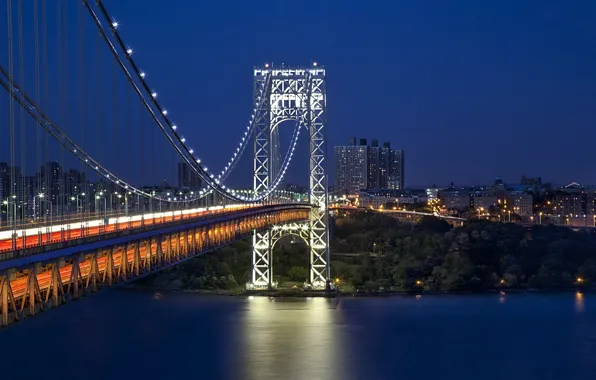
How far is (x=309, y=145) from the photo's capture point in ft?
94.8

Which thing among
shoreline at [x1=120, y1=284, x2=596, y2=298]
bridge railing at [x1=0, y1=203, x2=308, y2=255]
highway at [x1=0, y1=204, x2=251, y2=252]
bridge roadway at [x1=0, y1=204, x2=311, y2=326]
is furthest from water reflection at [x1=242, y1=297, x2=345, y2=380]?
highway at [x1=0, y1=204, x2=251, y2=252]

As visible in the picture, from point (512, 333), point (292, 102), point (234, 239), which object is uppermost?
point (292, 102)

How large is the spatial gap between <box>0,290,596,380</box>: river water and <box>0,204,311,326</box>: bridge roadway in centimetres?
228

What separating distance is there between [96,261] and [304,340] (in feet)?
31.4

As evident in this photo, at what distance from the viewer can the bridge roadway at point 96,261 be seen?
8.98 metres

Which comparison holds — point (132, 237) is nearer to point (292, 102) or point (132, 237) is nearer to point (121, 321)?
point (121, 321)

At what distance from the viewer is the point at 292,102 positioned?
29.9 meters

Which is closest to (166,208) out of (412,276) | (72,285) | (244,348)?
(244,348)

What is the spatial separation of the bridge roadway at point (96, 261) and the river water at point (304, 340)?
228 centimetres

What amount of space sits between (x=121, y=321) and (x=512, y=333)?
8.68 meters

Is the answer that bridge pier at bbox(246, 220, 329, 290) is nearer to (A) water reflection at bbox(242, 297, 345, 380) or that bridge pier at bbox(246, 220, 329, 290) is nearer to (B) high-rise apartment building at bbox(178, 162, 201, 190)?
(A) water reflection at bbox(242, 297, 345, 380)

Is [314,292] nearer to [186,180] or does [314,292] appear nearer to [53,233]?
[186,180]

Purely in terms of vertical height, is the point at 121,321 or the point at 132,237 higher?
the point at 132,237

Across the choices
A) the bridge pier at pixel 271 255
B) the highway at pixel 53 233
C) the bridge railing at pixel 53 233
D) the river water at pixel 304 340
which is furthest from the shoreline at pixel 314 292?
the highway at pixel 53 233
